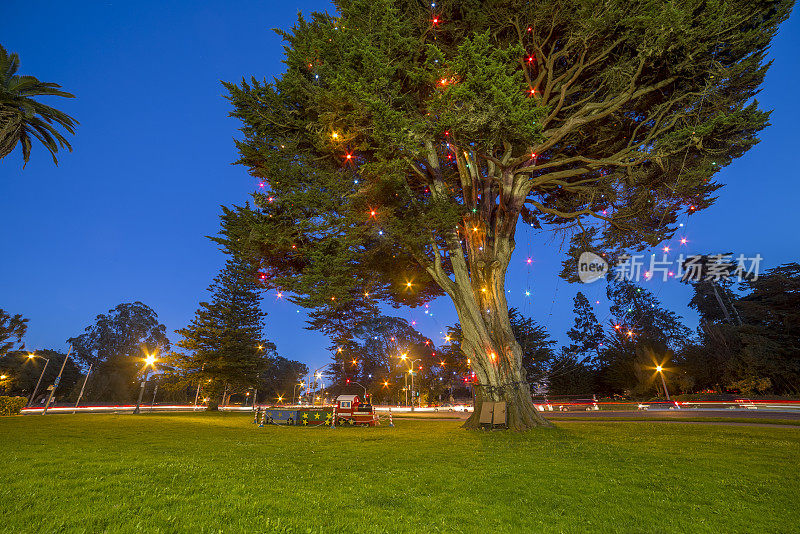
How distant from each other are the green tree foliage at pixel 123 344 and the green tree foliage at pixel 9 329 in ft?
61.4

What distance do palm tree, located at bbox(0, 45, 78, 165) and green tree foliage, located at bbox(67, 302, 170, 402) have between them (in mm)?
46120

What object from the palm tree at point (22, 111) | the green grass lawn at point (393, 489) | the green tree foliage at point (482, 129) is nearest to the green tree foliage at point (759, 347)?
the green tree foliage at point (482, 129)

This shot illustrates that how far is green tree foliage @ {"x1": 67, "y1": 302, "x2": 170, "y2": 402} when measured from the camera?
59125 mm

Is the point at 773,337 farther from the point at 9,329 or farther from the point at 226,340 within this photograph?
the point at 9,329

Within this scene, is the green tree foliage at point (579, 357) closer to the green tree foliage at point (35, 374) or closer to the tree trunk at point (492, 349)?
the tree trunk at point (492, 349)

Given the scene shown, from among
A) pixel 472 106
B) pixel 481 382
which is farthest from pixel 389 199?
pixel 481 382

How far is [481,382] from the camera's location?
1471 centimetres

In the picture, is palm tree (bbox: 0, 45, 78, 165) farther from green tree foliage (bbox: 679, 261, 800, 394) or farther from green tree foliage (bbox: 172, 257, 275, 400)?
green tree foliage (bbox: 679, 261, 800, 394)

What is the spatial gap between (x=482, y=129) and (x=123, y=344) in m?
81.8

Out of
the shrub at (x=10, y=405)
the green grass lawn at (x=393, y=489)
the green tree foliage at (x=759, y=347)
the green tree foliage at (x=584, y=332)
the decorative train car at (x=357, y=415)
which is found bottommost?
the green grass lawn at (x=393, y=489)

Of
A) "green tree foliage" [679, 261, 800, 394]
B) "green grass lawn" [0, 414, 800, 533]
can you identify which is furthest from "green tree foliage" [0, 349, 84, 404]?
"green tree foliage" [679, 261, 800, 394]

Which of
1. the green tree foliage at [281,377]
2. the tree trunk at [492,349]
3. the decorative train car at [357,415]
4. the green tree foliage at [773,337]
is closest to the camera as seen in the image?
the tree trunk at [492,349]

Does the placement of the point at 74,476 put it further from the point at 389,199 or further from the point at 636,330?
the point at 636,330

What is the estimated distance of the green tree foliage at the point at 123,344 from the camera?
59125 mm
